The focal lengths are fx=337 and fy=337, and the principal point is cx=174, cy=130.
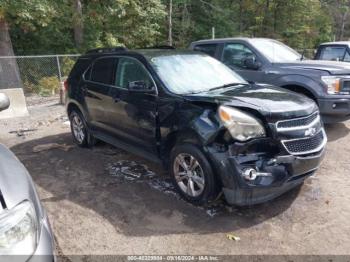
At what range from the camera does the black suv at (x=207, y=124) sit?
3.37 meters

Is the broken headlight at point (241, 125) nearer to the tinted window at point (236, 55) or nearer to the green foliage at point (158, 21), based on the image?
the tinted window at point (236, 55)

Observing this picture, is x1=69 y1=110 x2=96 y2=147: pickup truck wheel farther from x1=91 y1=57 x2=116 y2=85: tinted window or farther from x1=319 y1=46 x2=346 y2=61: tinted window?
x1=319 y1=46 x2=346 y2=61: tinted window

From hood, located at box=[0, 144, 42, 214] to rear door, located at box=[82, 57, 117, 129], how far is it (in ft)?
8.85

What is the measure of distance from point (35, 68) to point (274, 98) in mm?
10793

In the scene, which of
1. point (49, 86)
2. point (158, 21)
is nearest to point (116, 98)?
point (49, 86)

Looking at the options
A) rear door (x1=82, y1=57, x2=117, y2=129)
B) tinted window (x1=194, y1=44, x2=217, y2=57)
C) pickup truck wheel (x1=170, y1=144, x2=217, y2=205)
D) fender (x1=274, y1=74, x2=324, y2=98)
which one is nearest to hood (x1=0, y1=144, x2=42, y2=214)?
pickup truck wheel (x1=170, y1=144, x2=217, y2=205)

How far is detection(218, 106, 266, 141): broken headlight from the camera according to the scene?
3363 millimetres

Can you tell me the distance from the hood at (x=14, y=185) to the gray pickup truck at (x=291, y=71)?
16.7 feet

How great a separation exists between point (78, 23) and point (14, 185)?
14100mm

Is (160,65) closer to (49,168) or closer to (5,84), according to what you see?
(49,168)

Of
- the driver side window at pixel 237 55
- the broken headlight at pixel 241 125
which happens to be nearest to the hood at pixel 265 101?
the broken headlight at pixel 241 125

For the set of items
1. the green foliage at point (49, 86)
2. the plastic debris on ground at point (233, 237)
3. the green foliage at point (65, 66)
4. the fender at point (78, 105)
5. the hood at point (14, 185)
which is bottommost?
the green foliage at point (49, 86)

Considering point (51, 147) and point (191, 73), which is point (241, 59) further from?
point (51, 147)

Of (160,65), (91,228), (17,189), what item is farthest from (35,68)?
(17,189)
